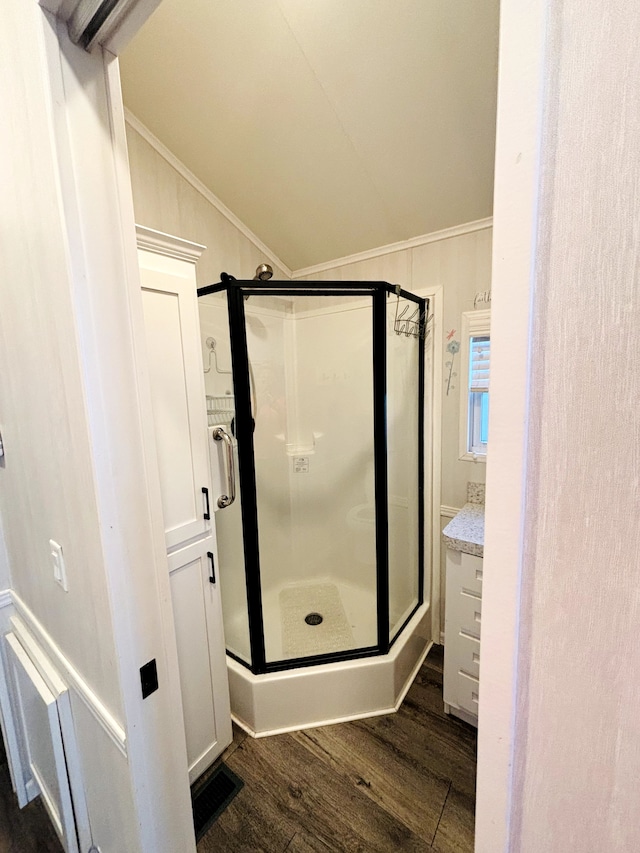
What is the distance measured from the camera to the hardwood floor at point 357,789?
4.08ft

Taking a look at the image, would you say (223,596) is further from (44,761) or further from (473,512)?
(473,512)

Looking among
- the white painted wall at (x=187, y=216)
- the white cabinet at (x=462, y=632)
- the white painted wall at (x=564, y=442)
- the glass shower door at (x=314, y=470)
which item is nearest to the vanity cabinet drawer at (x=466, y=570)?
the white cabinet at (x=462, y=632)

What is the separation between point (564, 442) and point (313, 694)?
1.88 metres

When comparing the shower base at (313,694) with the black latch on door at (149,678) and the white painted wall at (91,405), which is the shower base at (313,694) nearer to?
the white painted wall at (91,405)

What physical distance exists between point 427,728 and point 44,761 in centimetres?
153

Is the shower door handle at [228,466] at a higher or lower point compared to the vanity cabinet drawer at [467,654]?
higher

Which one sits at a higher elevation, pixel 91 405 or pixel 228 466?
pixel 91 405

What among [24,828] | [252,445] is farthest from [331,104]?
[24,828]

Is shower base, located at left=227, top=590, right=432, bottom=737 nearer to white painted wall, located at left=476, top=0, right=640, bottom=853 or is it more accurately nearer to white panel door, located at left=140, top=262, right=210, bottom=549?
white panel door, located at left=140, top=262, right=210, bottom=549

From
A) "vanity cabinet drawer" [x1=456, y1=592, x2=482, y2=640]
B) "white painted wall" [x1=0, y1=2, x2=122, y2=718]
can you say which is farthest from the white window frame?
"white painted wall" [x1=0, y1=2, x2=122, y2=718]

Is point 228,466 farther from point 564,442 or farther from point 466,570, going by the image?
point 564,442

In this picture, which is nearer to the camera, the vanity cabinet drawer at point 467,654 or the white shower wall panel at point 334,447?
the vanity cabinet drawer at point 467,654

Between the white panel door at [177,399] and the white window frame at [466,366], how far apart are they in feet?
4.58

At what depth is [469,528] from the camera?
1.72m
